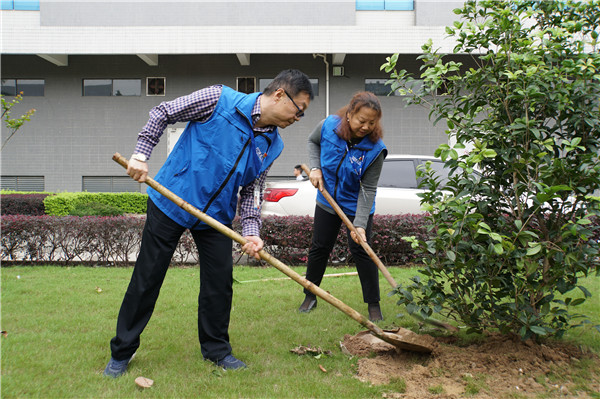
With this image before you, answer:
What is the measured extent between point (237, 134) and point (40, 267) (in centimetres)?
471

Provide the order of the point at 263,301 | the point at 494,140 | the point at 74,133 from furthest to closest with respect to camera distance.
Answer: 1. the point at 74,133
2. the point at 263,301
3. the point at 494,140

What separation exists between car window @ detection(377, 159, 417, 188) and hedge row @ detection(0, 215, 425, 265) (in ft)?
2.69

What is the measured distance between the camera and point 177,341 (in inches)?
131

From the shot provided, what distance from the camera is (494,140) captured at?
2.82 metres

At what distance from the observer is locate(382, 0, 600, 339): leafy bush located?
2590mm

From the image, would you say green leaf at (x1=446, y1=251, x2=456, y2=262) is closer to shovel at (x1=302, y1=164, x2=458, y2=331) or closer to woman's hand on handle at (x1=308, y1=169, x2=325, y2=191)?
shovel at (x1=302, y1=164, x2=458, y2=331)

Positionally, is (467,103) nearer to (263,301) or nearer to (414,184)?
(263,301)

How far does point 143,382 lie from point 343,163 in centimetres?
220

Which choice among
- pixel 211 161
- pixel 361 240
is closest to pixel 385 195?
pixel 361 240

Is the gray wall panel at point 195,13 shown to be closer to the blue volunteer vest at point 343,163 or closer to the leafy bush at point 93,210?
the leafy bush at point 93,210

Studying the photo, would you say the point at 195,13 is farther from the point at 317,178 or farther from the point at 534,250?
the point at 534,250

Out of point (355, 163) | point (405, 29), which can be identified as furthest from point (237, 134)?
point (405, 29)

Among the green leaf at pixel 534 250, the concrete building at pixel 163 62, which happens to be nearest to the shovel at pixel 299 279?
the green leaf at pixel 534 250

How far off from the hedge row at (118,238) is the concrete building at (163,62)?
29.1 feet
